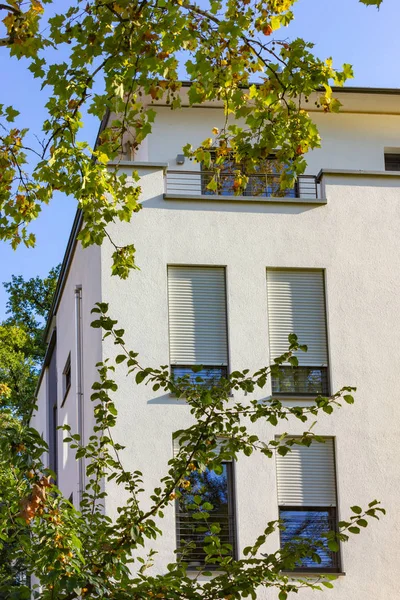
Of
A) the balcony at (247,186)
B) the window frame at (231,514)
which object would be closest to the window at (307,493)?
the window frame at (231,514)

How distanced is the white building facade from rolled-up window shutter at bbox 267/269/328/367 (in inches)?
0.9

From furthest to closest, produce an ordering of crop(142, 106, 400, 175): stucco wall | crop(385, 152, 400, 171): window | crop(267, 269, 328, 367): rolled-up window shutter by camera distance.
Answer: crop(385, 152, 400, 171): window → crop(142, 106, 400, 175): stucco wall → crop(267, 269, 328, 367): rolled-up window shutter

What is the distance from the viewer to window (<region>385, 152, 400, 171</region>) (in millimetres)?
24828

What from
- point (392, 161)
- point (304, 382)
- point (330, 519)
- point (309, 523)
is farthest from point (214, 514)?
point (392, 161)

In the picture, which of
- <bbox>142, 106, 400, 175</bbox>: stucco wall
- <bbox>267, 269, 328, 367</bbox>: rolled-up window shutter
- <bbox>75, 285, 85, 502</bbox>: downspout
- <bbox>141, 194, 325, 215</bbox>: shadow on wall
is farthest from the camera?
<bbox>142, 106, 400, 175</bbox>: stucco wall

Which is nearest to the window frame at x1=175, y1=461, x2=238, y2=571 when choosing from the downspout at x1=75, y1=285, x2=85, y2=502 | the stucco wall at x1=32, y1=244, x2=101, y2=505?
the stucco wall at x1=32, y1=244, x2=101, y2=505

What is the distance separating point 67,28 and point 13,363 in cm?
3508

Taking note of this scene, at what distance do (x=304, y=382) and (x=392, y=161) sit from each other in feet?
21.6

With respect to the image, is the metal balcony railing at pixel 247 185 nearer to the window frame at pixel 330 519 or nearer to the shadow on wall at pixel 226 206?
the shadow on wall at pixel 226 206

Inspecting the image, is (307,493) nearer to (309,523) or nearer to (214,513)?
(309,523)

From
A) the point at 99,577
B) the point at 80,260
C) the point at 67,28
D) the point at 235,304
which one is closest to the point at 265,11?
the point at 67,28

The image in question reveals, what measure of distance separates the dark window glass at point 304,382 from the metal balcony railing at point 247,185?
3.33 metres

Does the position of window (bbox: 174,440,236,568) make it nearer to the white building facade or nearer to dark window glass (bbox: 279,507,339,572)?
the white building facade

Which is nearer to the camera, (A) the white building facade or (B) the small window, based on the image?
(A) the white building facade
